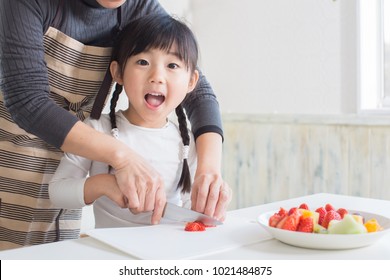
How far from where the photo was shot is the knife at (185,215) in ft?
3.34

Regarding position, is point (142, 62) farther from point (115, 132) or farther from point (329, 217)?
point (329, 217)

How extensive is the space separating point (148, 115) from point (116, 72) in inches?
5.1

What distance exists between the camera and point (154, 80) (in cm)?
122

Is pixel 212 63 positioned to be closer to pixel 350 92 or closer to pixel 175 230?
pixel 350 92

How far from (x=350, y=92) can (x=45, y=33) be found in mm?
1436

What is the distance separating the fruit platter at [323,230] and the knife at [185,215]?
0.42 ft

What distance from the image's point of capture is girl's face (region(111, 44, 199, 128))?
1.23 m

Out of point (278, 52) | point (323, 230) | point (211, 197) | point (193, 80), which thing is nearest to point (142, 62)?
point (193, 80)

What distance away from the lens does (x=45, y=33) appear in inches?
48.2

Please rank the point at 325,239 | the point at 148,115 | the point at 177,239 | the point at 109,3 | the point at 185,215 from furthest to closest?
the point at 148,115, the point at 109,3, the point at 185,215, the point at 177,239, the point at 325,239

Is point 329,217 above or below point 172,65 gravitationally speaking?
below

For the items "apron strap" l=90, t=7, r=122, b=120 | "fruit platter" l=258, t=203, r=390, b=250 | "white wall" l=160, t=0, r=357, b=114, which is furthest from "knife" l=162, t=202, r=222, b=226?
"white wall" l=160, t=0, r=357, b=114

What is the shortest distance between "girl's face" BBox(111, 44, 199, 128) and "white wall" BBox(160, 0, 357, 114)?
3.87 ft
